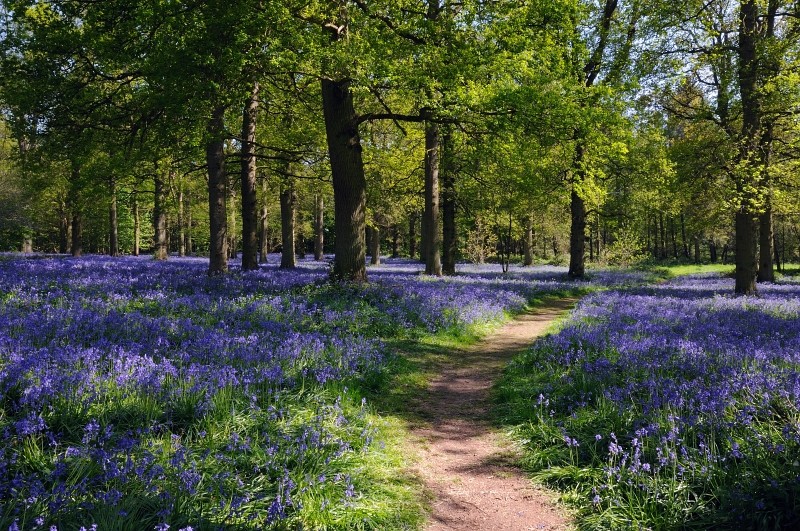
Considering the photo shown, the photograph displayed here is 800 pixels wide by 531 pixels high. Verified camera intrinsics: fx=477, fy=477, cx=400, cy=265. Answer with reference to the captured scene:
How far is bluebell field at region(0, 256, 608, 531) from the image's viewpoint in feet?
10.1

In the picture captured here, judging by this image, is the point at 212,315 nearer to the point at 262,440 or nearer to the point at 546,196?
the point at 262,440

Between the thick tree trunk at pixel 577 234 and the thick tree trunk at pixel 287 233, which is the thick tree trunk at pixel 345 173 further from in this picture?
the thick tree trunk at pixel 577 234

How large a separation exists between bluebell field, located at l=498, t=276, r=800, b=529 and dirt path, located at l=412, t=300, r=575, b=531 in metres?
0.29

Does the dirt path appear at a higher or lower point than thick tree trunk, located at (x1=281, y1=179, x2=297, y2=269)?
lower

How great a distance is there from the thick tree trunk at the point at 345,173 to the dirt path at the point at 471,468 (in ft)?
18.0

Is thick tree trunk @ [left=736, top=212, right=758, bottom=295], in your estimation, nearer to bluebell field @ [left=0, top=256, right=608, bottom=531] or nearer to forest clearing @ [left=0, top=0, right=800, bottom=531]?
forest clearing @ [left=0, top=0, right=800, bottom=531]

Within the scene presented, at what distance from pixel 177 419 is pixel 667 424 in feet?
15.2

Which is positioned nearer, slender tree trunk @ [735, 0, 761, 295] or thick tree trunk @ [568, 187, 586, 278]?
slender tree trunk @ [735, 0, 761, 295]

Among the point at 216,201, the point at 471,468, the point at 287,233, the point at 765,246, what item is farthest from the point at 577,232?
the point at 471,468

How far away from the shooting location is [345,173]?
42.1 ft

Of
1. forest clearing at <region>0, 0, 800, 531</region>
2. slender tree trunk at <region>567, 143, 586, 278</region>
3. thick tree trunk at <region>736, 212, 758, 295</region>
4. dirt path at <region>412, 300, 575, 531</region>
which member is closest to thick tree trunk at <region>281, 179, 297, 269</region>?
forest clearing at <region>0, 0, 800, 531</region>

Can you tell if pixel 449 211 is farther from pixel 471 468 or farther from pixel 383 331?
pixel 471 468

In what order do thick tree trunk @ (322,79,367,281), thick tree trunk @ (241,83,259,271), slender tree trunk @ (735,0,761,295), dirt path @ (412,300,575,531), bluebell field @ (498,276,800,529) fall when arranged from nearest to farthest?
bluebell field @ (498,276,800,529), dirt path @ (412,300,575,531), thick tree trunk @ (322,79,367,281), slender tree trunk @ (735,0,761,295), thick tree trunk @ (241,83,259,271)

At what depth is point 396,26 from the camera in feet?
39.4
